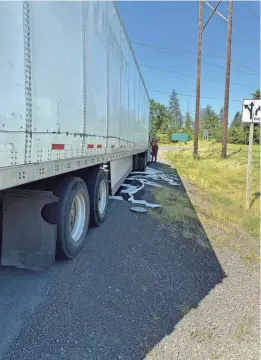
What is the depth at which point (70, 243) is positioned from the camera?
3.86 meters

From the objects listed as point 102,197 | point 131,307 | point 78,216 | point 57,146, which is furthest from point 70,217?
point 102,197


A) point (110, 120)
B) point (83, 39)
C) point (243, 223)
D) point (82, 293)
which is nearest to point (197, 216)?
point (243, 223)

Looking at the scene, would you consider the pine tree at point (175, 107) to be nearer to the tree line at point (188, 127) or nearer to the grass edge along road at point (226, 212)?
the tree line at point (188, 127)

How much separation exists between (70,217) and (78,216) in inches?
16.7

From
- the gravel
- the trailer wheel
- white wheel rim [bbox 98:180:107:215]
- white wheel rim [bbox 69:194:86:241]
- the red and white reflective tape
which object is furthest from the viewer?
white wheel rim [bbox 98:180:107:215]

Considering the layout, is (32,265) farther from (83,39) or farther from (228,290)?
(83,39)

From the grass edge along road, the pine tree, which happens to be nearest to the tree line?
the pine tree

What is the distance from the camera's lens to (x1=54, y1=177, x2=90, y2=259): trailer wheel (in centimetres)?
364

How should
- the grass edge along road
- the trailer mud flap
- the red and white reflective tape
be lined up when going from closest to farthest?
the red and white reflective tape
the trailer mud flap
the grass edge along road

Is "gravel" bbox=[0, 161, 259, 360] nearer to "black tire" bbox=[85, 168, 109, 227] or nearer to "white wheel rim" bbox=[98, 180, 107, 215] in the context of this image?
"black tire" bbox=[85, 168, 109, 227]

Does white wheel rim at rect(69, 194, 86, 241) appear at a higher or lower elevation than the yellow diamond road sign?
lower

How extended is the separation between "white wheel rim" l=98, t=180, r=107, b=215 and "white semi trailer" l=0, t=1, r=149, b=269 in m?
0.06

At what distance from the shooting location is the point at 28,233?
11.1 feet

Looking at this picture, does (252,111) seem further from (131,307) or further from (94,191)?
(131,307)
